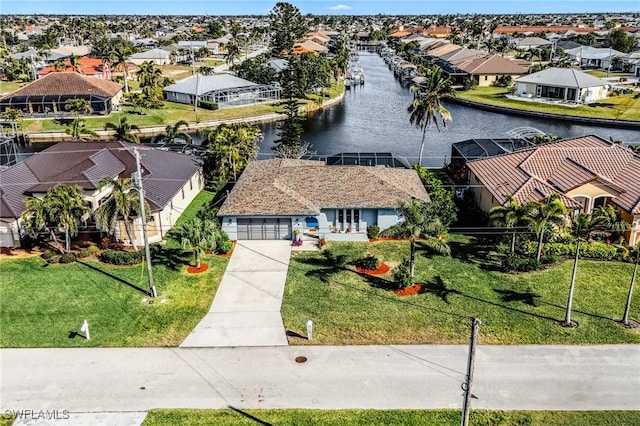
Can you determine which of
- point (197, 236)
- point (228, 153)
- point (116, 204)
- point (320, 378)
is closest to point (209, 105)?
point (228, 153)

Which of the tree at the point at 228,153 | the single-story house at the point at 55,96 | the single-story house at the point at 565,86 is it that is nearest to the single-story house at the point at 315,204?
the tree at the point at 228,153

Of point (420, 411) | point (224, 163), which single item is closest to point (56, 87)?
point (224, 163)

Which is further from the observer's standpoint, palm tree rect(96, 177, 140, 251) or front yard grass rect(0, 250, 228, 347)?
palm tree rect(96, 177, 140, 251)

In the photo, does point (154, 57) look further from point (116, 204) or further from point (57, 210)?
point (116, 204)

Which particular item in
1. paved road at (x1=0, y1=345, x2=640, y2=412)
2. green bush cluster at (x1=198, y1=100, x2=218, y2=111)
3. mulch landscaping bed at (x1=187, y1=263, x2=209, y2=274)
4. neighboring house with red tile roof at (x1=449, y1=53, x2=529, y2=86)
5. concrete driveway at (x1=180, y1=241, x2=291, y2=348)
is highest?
neighboring house with red tile roof at (x1=449, y1=53, x2=529, y2=86)

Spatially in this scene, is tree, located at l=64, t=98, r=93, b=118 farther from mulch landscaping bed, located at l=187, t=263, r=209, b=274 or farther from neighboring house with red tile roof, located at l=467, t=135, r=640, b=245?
neighboring house with red tile roof, located at l=467, t=135, r=640, b=245

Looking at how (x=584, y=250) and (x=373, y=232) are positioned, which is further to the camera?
(x=373, y=232)

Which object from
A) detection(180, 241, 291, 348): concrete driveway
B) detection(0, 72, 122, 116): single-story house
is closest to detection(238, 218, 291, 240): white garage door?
detection(180, 241, 291, 348): concrete driveway
